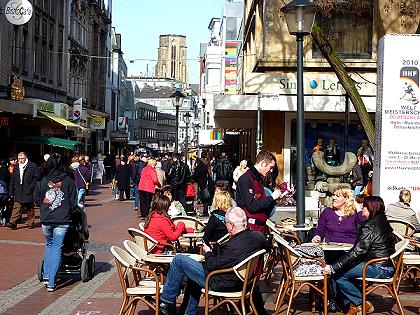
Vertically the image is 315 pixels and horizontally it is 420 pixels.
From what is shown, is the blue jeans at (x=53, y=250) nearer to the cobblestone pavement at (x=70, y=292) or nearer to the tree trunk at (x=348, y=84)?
the cobblestone pavement at (x=70, y=292)

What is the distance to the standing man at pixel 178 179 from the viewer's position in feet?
69.7

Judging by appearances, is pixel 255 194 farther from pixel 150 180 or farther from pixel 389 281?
pixel 150 180

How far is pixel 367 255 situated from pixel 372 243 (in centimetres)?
16

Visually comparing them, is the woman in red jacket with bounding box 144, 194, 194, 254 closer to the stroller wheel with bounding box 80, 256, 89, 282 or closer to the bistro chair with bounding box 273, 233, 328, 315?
the bistro chair with bounding box 273, 233, 328, 315

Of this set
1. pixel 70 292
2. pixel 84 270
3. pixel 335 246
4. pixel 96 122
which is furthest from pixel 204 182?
pixel 96 122

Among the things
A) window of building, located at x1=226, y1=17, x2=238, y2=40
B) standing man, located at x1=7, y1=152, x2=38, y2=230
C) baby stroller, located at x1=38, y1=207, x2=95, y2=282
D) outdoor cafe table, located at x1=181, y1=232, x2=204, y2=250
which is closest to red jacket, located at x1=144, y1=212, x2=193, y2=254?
outdoor cafe table, located at x1=181, y1=232, x2=204, y2=250

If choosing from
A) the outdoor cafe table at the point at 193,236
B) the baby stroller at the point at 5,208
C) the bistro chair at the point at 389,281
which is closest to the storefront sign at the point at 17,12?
the baby stroller at the point at 5,208

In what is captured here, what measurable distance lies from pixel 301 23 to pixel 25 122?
26159 mm

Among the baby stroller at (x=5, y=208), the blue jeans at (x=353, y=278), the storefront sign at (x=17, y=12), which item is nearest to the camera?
the blue jeans at (x=353, y=278)

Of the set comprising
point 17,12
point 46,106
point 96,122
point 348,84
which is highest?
point 17,12

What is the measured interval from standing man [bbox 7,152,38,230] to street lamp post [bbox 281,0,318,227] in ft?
28.5

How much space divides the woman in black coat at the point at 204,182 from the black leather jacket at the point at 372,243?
1401 cm

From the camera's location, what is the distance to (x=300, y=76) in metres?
10.5

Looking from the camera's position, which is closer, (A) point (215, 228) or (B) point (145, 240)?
(A) point (215, 228)
